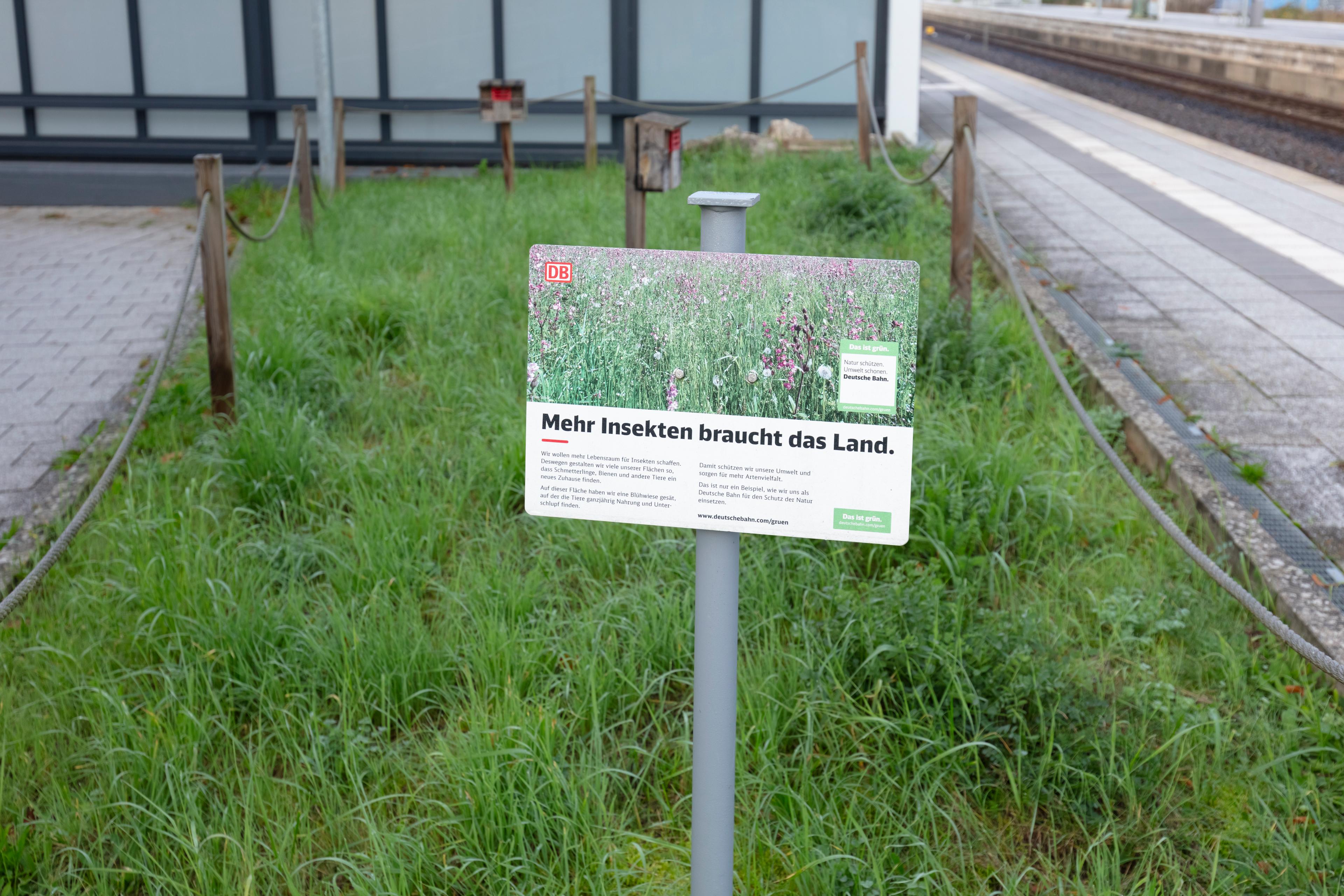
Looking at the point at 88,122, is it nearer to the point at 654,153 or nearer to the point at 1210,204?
the point at 654,153

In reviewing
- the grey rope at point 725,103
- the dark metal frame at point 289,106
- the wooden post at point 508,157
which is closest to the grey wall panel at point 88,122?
the dark metal frame at point 289,106

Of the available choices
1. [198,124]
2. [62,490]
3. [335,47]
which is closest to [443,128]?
[335,47]

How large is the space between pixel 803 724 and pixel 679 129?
3.56 metres

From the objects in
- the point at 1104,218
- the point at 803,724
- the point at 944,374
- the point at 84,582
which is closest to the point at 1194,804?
the point at 803,724

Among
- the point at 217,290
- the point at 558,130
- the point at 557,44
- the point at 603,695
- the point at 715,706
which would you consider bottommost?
the point at 603,695

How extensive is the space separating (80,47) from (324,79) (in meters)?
4.78

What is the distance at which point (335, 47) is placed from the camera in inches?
516

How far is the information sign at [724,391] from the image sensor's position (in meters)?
1.85

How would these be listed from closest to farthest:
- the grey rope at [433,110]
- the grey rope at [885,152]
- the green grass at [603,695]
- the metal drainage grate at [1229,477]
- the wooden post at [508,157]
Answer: the green grass at [603,695] < the metal drainage grate at [1229,477] < the grey rope at [885,152] < the wooden post at [508,157] < the grey rope at [433,110]

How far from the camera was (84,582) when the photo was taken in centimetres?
361

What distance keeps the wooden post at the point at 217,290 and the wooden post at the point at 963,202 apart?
3106 mm

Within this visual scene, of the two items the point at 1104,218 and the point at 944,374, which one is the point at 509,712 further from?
the point at 1104,218

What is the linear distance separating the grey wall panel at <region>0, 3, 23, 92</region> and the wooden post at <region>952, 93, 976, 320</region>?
1153 centimetres

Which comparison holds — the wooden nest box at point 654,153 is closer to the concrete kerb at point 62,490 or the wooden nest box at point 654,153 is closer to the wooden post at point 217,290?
the wooden post at point 217,290
